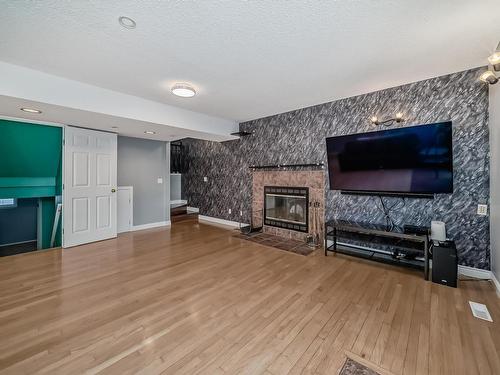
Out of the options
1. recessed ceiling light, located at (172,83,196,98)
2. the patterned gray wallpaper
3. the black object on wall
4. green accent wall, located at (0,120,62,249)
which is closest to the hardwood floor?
the patterned gray wallpaper

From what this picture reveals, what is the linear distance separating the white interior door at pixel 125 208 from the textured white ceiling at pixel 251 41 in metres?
2.61

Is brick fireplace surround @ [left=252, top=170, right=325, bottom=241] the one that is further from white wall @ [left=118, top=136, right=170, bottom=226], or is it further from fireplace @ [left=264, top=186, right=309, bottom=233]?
white wall @ [left=118, top=136, right=170, bottom=226]

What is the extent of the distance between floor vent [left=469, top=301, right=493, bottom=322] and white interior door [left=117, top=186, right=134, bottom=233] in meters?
5.99

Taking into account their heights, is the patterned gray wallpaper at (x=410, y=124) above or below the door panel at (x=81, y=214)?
above

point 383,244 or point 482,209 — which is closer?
point 482,209

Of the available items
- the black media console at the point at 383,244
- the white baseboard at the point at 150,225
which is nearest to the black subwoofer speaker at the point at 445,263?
the black media console at the point at 383,244

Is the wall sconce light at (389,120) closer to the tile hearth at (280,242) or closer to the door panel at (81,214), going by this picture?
the tile hearth at (280,242)

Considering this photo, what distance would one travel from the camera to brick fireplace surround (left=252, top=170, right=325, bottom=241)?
4227 mm

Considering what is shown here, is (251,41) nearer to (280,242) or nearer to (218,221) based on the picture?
(280,242)

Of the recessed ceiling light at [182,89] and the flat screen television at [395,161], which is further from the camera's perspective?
the recessed ceiling light at [182,89]

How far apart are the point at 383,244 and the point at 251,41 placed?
3.06m

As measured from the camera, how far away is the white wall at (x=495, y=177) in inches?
96.0

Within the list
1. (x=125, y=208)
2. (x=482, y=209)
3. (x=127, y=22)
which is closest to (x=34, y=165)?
(x=125, y=208)

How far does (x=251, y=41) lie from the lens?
7.27 feet
